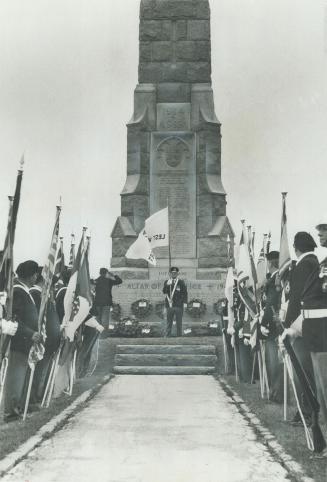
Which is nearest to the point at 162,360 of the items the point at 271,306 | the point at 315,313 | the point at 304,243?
the point at 271,306

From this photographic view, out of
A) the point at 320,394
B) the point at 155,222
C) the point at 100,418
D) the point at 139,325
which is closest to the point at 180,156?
the point at 155,222

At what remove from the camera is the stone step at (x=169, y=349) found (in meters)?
16.2

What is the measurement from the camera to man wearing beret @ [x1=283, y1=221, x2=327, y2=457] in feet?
20.6

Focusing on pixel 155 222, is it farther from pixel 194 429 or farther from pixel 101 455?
pixel 101 455

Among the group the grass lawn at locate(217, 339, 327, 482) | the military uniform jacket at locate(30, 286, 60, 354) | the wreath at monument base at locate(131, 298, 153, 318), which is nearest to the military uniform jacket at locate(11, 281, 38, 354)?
the military uniform jacket at locate(30, 286, 60, 354)

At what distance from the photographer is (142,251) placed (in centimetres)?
1895

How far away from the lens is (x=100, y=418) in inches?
339

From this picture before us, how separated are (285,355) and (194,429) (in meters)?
1.28

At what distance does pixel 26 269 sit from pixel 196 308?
12.2m

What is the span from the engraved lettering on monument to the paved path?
1290 cm

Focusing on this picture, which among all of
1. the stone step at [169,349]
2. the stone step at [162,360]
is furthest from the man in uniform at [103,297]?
the stone step at [162,360]

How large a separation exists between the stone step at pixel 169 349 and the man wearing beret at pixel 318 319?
32.0ft

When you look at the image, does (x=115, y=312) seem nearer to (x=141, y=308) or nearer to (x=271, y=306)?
(x=141, y=308)

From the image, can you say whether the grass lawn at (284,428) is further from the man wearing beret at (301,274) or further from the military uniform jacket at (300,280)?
the military uniform jacket at (300,280)
